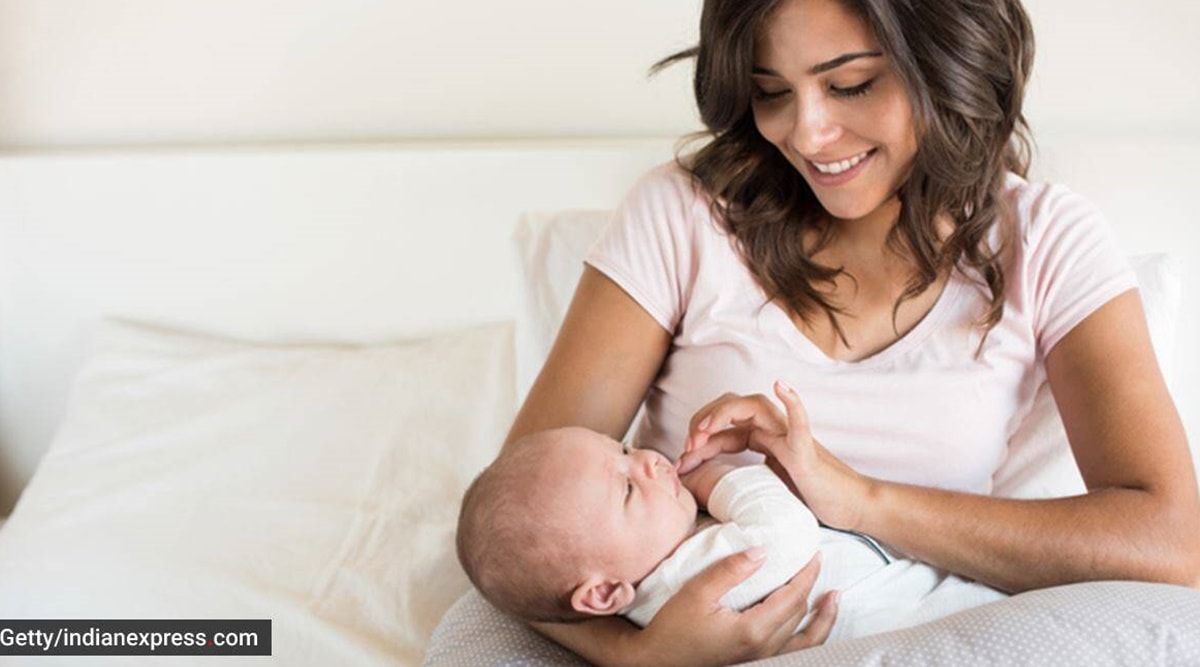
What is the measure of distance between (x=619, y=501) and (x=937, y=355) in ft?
1.47

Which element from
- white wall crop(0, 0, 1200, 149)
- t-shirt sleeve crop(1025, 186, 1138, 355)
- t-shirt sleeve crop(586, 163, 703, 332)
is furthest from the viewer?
white wall crop(0, 0, 1200, 149)

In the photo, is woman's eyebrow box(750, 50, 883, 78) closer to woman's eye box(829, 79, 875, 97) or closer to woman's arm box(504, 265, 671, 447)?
woman's eye box(829, 79, 875, 97)

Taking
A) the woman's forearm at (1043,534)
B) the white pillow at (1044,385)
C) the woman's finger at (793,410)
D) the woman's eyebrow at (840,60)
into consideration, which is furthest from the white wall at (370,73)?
the woman's finger at (793,410)

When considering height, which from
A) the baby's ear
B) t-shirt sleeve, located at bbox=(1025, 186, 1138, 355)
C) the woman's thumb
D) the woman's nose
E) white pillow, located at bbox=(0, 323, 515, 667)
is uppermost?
the woman's nose

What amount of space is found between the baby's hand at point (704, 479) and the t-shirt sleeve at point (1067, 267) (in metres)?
0.40

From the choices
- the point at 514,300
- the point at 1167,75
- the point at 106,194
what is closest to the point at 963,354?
the point at 1167,75

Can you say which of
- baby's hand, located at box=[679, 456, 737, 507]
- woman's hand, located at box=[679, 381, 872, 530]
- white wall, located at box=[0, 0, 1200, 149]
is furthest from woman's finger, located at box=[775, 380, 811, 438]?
white wall, located at box=[0, 0, 1200, 149]

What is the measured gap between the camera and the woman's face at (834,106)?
142cm

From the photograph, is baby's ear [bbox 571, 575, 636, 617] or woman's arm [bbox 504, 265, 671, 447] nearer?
baby's ear [bbox 571, 575, 636, 617]

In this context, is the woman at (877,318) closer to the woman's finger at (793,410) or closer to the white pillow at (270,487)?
the woman's finger at (793,410)

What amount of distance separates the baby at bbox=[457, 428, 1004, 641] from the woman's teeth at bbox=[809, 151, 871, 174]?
0.36m

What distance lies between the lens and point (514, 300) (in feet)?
7.45

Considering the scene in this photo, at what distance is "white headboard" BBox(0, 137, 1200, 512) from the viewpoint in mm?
2227

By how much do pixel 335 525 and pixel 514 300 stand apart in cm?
50
